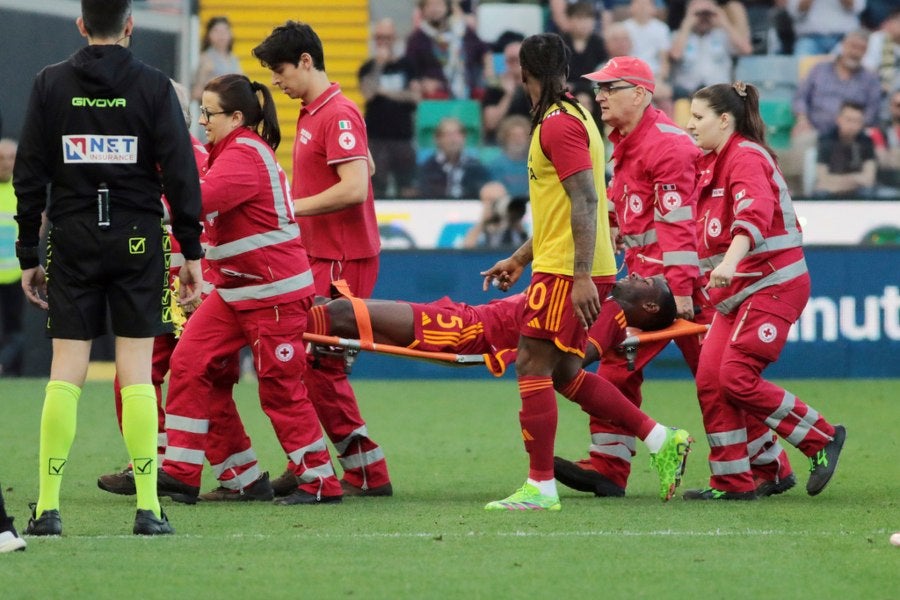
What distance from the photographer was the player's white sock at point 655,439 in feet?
23.4

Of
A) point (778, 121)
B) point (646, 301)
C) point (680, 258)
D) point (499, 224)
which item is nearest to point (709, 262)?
point (680, 258)

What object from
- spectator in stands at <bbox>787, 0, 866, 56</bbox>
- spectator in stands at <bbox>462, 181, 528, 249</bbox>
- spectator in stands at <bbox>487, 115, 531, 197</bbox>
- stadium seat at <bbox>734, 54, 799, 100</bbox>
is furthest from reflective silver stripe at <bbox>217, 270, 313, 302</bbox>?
spectator in stands at <bbox>787, 0, 866, 56</bbox>

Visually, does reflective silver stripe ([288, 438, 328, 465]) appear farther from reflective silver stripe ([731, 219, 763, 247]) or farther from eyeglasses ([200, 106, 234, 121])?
reflective silver stripe ([731, 219, 763, 247])

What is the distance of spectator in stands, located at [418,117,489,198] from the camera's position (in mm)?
15609

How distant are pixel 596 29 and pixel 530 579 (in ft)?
41.8

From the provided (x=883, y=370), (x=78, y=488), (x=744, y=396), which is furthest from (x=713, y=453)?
(x=883, y=370)

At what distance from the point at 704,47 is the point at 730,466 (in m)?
10.6

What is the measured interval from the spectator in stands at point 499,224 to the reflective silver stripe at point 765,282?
7.31m

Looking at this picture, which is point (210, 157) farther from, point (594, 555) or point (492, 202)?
point (492, 202)

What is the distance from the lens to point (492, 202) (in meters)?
15.2

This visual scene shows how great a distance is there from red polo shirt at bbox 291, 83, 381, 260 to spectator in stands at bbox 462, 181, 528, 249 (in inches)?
281

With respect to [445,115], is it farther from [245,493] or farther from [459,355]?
[245,493]

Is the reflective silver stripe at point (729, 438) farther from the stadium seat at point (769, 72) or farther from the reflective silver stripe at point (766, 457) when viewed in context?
the stadium seat at point (769, 72)

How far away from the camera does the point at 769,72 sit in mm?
17047
